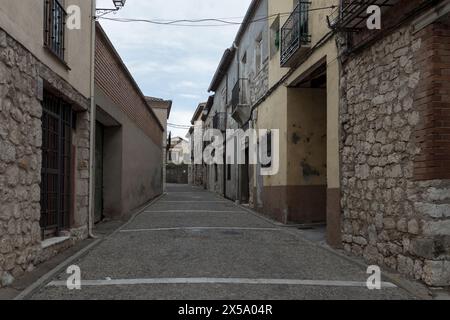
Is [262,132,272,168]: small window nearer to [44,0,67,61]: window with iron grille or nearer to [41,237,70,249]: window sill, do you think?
[41,237,70,249]: window sill

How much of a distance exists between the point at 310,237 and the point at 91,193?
13.4 feet

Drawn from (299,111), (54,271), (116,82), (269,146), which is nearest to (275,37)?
(299,111)

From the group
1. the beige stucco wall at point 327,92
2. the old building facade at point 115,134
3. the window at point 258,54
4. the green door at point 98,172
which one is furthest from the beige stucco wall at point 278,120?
the green door at point 98,172

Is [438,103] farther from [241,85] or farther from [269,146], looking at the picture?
[241,85]

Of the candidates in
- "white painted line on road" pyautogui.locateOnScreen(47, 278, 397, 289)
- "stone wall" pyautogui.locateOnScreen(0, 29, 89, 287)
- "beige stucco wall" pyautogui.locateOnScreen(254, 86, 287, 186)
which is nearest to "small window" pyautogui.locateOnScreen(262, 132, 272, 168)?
"beige stucco wall" pyautogui.locateOnScreen(254, 86, 287, 186)

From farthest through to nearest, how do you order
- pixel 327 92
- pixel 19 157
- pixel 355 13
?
pixel 327 92
pixel 355 13
pixel 19 157

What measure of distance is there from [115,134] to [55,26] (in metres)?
5.55

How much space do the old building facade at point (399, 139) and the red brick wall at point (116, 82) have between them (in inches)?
188

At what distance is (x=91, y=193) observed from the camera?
8672 mm

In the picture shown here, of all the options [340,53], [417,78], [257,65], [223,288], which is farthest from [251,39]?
[223,288]

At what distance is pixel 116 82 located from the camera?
37.7ft

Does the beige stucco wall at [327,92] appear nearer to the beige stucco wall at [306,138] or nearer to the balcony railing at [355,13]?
the beige stucco wall at [306,138]
